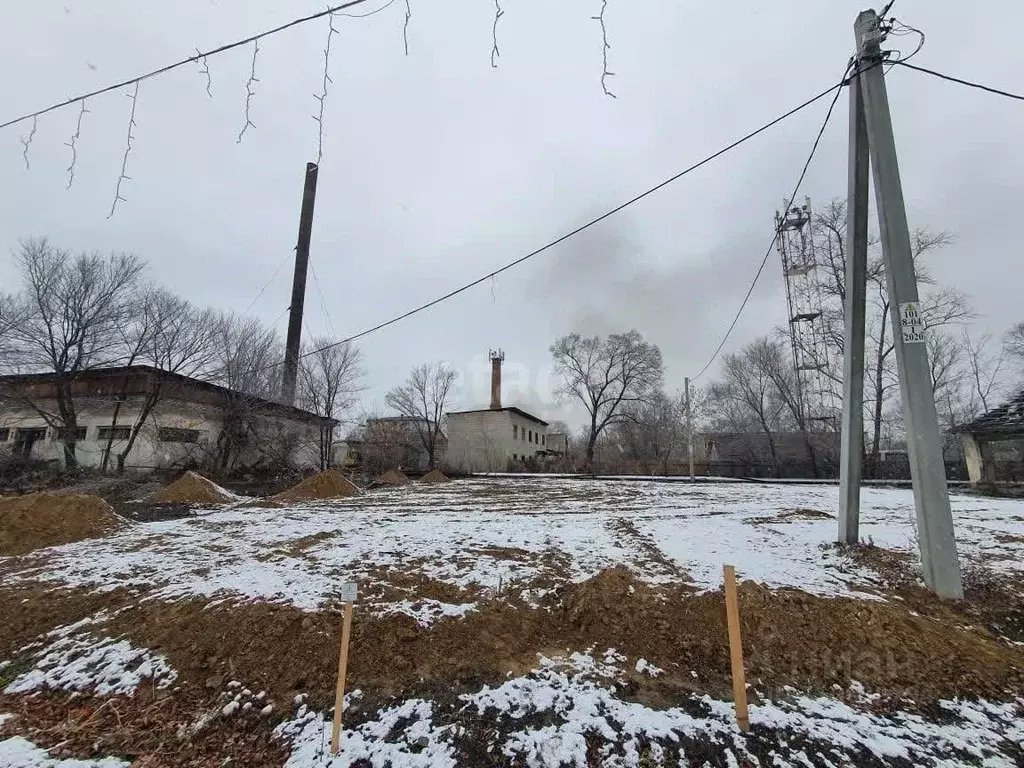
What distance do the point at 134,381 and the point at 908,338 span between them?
3213 cm

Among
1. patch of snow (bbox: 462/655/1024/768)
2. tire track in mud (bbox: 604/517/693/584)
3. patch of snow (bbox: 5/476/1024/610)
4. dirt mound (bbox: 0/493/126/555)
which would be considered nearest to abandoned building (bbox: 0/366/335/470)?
patch of snow (bbox: 5/476/1024/610)

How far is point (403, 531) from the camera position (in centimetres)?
845

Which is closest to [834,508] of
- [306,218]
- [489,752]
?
[489,752]

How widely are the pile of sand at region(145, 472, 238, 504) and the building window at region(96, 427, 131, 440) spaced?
1390 centimetres

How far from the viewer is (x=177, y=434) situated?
2406cm

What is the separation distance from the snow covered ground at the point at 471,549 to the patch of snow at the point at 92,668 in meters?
0.95

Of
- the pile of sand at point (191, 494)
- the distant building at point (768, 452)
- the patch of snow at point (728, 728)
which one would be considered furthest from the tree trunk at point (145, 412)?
the distant building at point (768, 452)

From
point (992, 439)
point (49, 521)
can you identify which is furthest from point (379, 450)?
point (992, 439)

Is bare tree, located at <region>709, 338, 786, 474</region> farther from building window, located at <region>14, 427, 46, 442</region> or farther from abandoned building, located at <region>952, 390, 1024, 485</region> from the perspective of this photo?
building window, located at <region>14, 427, 46, 442</region>

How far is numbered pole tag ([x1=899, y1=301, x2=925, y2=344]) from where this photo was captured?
467 cm

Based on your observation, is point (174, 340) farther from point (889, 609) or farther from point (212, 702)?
point (889, 609)

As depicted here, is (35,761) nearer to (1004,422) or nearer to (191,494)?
(191,494)

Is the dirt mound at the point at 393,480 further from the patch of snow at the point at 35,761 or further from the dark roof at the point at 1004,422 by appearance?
the dark roof at the point at 1004,422

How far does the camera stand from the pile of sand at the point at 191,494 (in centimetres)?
1409
